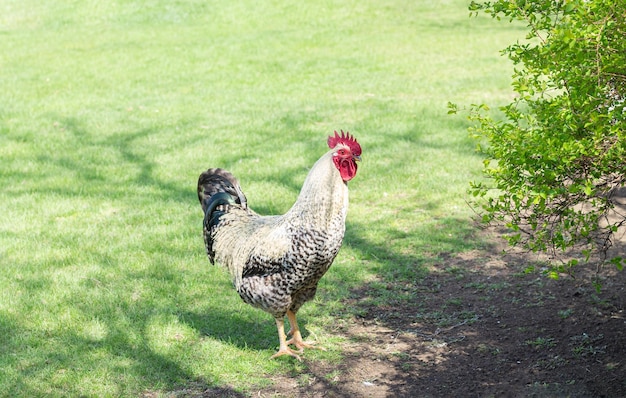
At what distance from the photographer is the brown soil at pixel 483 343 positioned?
500 centimetres

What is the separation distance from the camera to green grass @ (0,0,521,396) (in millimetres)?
5695

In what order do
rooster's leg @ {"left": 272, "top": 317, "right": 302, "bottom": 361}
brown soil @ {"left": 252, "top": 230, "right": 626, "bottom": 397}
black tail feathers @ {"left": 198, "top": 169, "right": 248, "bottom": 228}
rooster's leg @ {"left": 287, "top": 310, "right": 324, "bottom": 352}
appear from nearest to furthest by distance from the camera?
brown soil @ {"left": 252, "top": 230, "right": 626, "bottom": 397}, rooster's leg @ {"left": 272, "top": 317, "right": 302, "bottom": 361}, rooster's leg @ {"left": 287, "top": 310, "right": 324, "bottom": 352}, black tail feathers @ {"left": 198, "top": 169, "right": 248, "bottom": 228}

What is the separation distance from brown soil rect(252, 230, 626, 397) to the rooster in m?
0.55

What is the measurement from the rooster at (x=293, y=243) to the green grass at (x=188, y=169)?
0.51 m

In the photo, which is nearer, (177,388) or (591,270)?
(177,388)

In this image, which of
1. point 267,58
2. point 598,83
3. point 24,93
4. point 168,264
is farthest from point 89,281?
point 267,58

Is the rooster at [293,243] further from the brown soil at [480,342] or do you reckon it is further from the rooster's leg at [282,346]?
the brown soil at [480,342]

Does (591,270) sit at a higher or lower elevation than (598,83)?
lower

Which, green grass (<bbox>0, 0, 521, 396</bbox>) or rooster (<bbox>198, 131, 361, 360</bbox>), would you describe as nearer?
rooster (<bbox>198, 131, 361, 360</bbox>)

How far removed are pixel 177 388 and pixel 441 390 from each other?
1.85m

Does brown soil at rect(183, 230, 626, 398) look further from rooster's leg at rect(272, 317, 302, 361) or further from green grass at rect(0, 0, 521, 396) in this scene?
green grass at rect(0, 0, 521, 396)

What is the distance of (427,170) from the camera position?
9594 millimetres

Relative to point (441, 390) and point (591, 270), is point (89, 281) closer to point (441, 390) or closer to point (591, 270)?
point (441, 390)

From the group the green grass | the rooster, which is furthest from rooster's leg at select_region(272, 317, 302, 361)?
the green grass
